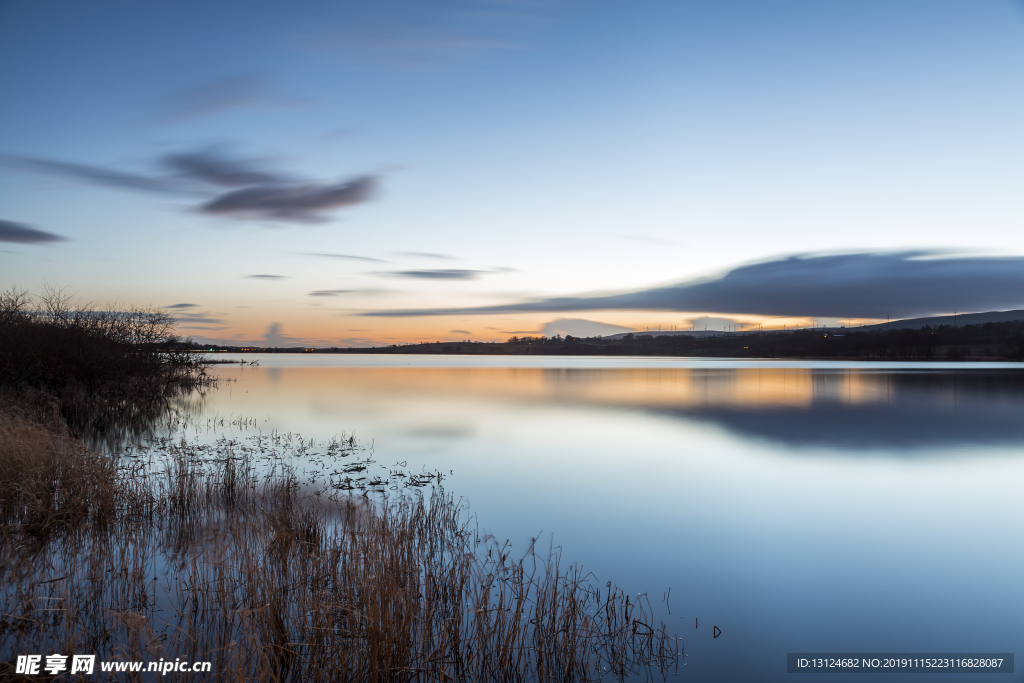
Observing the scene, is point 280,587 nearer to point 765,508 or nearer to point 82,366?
point 765,508

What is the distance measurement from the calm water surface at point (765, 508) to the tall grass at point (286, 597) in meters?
1.25

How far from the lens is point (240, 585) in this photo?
240 inches

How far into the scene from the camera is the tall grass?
4906mm

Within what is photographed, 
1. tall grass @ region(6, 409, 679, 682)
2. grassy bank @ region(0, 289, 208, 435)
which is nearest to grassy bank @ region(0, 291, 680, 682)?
tall grass @ region(6, 409, 679, 682)

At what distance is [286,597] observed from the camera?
5.74 metres

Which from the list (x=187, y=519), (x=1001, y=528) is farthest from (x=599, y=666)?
(x=1001, y=528)

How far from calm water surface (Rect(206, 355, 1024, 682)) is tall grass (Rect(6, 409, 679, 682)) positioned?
125 cm

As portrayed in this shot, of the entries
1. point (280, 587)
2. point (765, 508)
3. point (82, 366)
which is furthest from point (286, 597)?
point (82, 366)

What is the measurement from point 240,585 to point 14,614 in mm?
1963

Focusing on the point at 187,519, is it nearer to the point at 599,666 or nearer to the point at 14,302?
the point at 599,666

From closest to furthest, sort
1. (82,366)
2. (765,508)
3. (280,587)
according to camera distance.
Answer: (280,587), (765,508), (82,366)

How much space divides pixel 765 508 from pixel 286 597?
983 centimetres

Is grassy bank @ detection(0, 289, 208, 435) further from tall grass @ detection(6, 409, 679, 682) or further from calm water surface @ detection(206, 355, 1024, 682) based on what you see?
tall grass @ detection(6, 409, 679, 682)

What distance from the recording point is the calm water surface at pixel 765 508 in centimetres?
672
